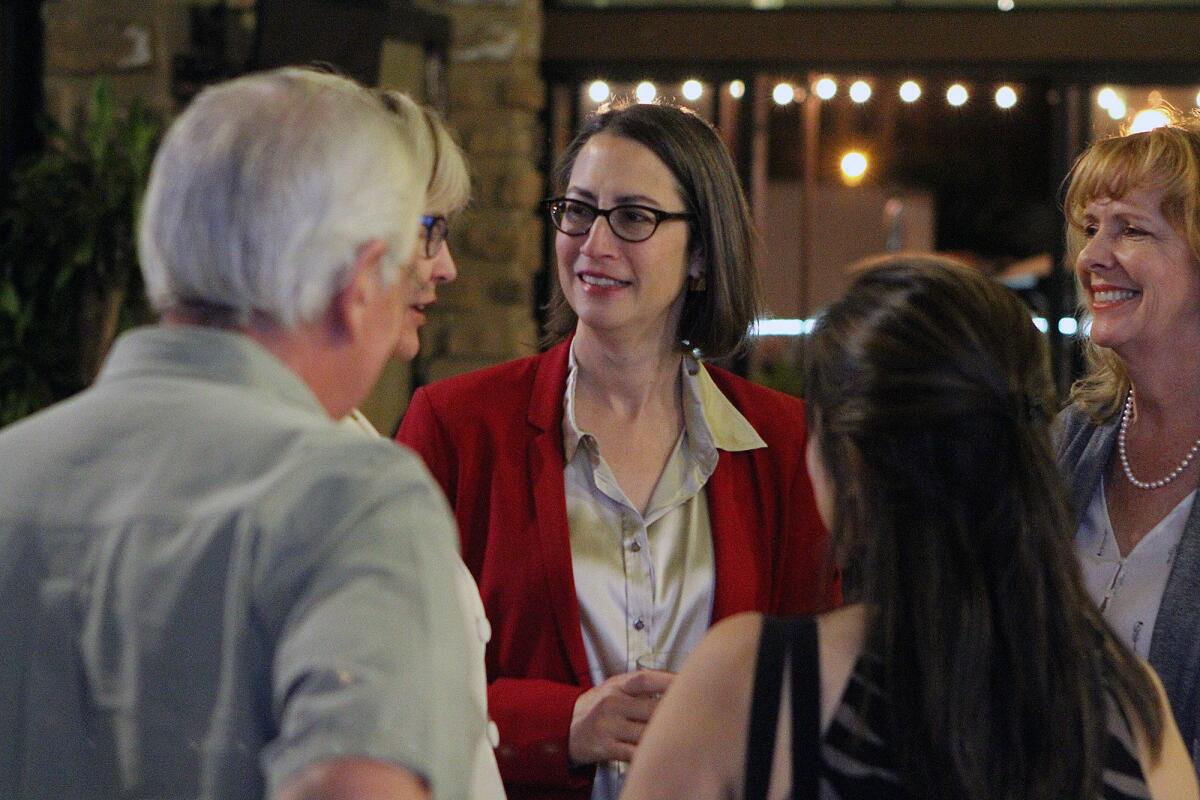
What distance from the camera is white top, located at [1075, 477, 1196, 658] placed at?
209cm

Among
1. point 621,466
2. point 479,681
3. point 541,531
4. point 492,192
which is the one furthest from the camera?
point 492,192

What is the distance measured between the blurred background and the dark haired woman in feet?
9.34

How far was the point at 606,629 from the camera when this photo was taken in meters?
2.06

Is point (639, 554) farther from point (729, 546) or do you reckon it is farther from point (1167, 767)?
point (1167, 767)

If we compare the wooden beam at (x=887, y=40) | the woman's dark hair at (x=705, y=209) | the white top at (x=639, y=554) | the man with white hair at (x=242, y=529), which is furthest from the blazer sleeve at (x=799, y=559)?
the wooden beam at (x=887, y=40)

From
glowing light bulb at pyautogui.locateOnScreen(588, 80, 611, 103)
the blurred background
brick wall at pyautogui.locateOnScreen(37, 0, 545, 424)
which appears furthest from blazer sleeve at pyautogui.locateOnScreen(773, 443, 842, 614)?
glowing light bulb at pyautogui.locateOnScreen(588, 80, 611, 103)

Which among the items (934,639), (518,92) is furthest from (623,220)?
(518,92)

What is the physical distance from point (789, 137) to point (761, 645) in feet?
19.1

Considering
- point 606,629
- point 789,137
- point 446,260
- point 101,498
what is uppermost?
point 789,137

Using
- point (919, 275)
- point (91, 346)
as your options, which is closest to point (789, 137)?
point (91, 346)

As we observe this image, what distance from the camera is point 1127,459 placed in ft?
7.49

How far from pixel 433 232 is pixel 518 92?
13.4 feet

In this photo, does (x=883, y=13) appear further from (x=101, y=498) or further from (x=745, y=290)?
(x=101, y=498)

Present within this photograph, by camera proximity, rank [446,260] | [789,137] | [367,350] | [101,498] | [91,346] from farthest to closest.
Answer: [789,137], [91,346], [446,260], [367,350], [101,498]
